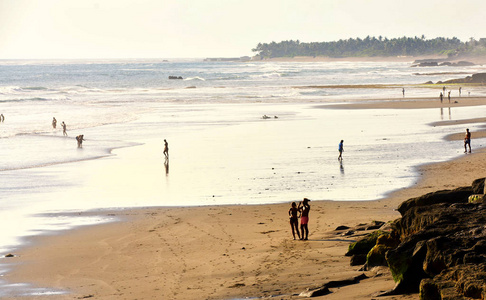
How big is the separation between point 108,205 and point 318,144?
15.8m

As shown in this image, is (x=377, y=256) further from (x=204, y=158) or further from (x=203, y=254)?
(x=204, y=158)

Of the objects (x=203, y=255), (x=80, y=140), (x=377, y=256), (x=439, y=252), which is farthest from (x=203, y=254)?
(x=80, y=140)

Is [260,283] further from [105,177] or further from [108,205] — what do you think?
[105,177]

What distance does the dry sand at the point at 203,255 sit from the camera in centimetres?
1252

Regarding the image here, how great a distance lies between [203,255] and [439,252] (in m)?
6.71

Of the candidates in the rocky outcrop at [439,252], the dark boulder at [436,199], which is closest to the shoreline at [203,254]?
the rocky outcrop at [439,252]

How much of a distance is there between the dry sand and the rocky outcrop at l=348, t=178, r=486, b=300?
447 mm

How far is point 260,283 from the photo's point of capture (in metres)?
12.6

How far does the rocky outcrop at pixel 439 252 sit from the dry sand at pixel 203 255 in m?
0.45

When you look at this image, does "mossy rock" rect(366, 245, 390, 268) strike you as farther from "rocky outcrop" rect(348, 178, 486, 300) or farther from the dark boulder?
the dark boulder

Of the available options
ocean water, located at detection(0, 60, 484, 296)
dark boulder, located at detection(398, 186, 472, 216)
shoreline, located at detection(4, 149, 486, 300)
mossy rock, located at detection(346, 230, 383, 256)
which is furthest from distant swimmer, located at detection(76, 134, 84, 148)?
dark boulder, located at detection(398, 186, 472, 216)

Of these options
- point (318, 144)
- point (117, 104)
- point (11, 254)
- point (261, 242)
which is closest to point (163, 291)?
point (261, 242)

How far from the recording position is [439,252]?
32.0 feet

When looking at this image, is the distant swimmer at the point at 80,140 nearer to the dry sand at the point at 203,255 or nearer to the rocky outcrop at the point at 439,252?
the dry sand at the point at 203,255
